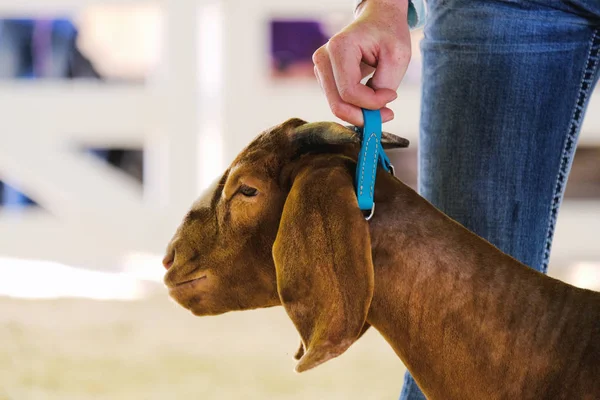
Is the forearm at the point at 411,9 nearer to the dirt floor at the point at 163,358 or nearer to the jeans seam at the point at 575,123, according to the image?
the jeans seam at the point at 575,123

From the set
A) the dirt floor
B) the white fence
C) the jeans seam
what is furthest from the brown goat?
the white fence

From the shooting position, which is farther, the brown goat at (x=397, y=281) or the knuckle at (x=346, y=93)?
the knuckle at (x=346, y=93)

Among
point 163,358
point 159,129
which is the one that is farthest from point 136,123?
point 163,358

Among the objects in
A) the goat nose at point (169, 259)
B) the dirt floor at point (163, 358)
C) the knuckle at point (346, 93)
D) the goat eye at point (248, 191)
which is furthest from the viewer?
the dirt floor at point (163, 358)

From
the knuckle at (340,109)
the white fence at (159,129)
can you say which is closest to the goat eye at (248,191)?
the knuckle at (340,109)

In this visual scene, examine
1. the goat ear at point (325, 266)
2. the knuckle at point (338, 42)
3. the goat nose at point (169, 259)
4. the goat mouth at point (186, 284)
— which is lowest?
the goat mouth at point (186, 284)

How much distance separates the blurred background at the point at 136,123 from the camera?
634cm

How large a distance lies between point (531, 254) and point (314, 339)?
77cm

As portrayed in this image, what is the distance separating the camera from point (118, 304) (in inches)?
212

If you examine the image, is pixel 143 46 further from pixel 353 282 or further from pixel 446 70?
pixel 353 282

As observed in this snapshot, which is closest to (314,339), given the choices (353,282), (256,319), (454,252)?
(353,282)

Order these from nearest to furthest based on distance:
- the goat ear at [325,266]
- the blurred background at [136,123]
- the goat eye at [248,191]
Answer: the goat ear at [325,266] → the goat eye at [248,191] → the blurred background at [136,123]

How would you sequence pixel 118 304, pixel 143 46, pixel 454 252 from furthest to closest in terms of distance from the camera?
pixel 143 46 < pixel 118 304 < pixel 454 252

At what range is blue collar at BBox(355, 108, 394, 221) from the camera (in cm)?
162
